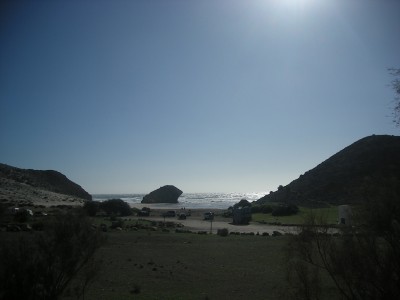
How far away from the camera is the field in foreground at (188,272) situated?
40.1 feet

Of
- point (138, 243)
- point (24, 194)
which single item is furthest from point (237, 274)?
point (24, 194)

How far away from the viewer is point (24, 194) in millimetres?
78188

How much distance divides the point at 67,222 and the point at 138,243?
1845 cm

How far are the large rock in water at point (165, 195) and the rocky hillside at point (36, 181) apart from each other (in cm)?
3500

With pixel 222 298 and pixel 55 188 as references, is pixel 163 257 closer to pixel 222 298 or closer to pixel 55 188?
pixel 222 298

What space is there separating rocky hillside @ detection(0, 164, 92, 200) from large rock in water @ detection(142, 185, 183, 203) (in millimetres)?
35004

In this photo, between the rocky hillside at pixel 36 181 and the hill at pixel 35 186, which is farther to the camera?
the rocky hillside at pixel 36 181

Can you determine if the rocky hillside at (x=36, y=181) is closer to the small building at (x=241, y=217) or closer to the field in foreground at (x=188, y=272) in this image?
the small building at (x=241, y=217)

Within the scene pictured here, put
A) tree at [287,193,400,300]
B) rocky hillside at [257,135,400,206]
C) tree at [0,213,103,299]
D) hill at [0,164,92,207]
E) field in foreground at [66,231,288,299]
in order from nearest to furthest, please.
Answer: tree at [287,193,400,300]
tree at [0,213,103,299]
field in foreground at [66,231,288,299]
hill at [0,164,92,207]
rocky hillside at [257,135,400,206]

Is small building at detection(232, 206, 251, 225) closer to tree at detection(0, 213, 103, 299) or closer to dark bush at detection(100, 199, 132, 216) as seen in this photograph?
dark bush at detection(100, 199, 132, 216)

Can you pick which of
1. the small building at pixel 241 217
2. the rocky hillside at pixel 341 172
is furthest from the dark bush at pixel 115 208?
the rocky hillside at pixel 341 172

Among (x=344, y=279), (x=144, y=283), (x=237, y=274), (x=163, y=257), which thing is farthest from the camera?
(x=163, y=257)

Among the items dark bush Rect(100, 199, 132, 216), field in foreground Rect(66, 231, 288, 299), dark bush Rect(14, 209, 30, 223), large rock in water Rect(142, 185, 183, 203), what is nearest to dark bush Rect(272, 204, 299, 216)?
dark bush Rect(100, 199, 132, 216)

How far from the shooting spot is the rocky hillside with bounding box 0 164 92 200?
8719 cm
